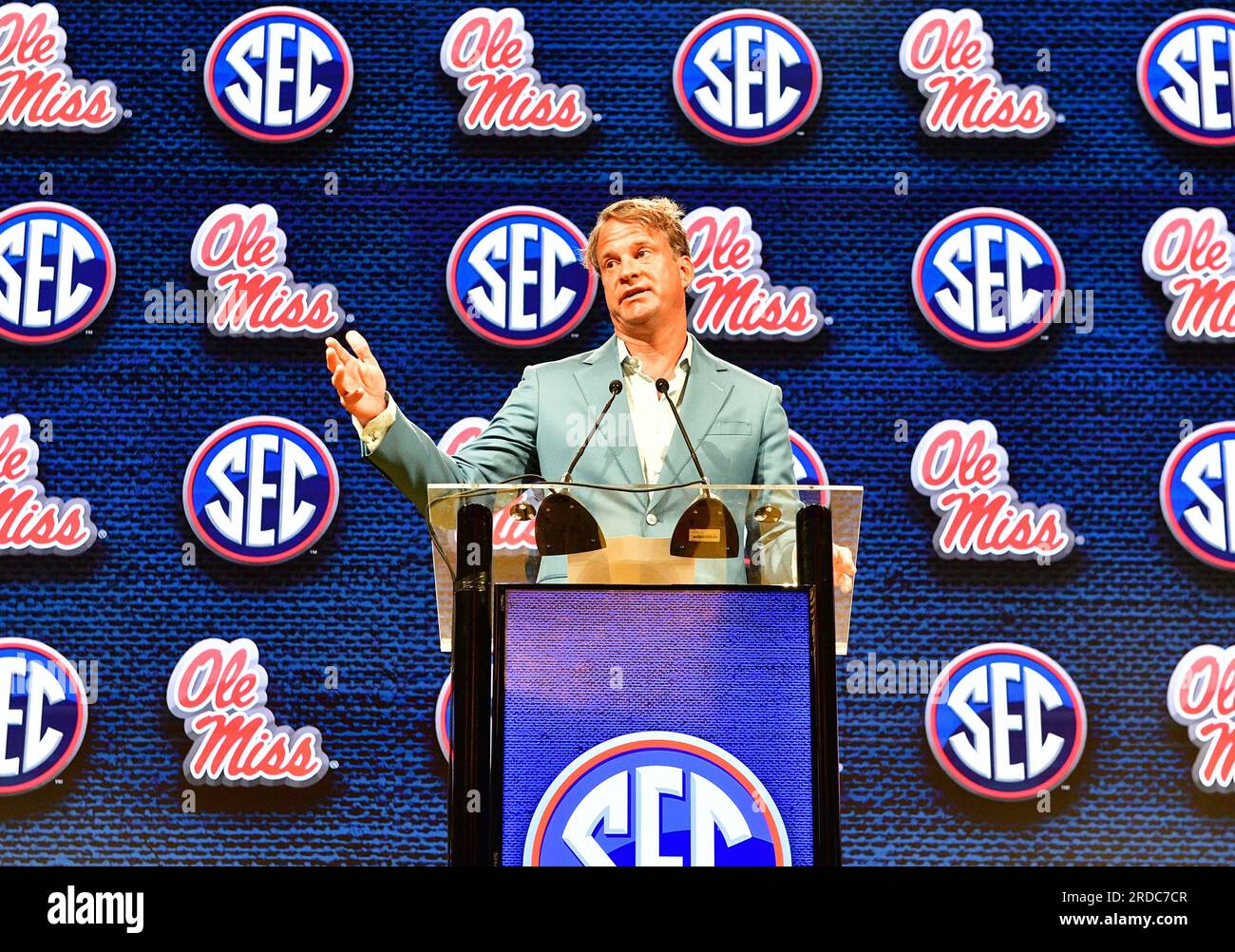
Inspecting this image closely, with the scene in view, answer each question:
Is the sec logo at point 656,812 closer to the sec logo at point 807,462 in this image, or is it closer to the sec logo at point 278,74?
the sec logo at point 807,462

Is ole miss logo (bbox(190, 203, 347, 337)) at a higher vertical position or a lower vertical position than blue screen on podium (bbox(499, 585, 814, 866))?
higher

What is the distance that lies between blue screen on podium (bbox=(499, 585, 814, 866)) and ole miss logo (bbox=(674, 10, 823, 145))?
3.92 meters

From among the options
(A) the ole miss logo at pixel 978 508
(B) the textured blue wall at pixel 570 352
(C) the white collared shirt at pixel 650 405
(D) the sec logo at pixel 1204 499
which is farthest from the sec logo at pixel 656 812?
(D) the sec logo at pixel 1204 499

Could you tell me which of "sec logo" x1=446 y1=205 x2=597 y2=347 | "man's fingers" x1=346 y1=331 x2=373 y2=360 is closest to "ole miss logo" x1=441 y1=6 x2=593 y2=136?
"sec logo" x1=446 y1=205 x2=597 y2=347

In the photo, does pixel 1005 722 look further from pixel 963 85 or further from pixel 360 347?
pixel 360 347

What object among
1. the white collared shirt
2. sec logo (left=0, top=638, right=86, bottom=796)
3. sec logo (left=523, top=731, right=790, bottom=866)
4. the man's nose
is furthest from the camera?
sec logo (left=0, top=638, right=86, bottom=796)

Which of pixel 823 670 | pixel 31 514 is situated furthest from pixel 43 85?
pixel 823 670

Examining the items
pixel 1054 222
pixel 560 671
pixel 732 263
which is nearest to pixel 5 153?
pixel 732 263

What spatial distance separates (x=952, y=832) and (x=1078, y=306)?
1999mm

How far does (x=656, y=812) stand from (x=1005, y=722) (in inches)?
142

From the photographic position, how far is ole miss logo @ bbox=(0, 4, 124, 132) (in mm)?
5609

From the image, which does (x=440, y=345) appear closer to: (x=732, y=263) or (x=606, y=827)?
(x=732, y=263)

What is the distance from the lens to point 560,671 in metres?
2.01

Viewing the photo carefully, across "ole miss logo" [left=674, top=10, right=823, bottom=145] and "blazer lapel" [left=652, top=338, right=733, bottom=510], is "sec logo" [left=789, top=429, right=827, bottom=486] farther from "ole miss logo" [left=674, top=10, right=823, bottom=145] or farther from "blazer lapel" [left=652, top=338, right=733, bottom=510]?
"blazer lapel" [left=652, top=338, right=733, bottom=510]
